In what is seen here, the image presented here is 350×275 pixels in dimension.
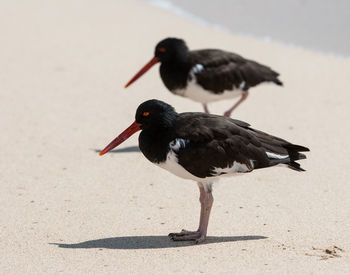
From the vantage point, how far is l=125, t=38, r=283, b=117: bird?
9594 millimetres

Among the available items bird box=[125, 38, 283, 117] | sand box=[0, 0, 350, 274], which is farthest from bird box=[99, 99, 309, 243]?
bird box=[125, 38, 283, 117]

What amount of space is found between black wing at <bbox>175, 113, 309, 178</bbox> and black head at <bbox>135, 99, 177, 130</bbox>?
103 millimetres

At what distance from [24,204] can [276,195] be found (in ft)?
9.25

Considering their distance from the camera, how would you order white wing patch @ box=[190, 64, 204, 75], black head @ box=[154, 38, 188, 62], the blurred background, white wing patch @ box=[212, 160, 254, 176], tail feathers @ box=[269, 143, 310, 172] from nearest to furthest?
1. white wing patch @ box=[212, 160, 254, 176]
2. tail feathers @ box=[269, 143, 310, 172]
3. white wing patch @ box=[190, 64, 204, 75]
4. black head @ box=[154, 38, 188, 62]
5. the blurred background

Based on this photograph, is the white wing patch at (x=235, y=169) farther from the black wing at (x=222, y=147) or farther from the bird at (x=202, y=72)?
the bird at (x=202, y=72)

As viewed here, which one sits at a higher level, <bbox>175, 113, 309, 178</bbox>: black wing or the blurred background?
<bbox>175, 113, 309, 178</bbox>: black wing

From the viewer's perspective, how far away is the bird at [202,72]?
9.59 metres

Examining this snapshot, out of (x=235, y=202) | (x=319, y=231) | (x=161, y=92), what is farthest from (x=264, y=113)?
(x=319, y=231)

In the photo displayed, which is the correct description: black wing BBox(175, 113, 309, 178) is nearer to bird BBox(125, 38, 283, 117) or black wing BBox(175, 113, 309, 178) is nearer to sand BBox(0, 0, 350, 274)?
sand BBox(0, 0, 350, 274)

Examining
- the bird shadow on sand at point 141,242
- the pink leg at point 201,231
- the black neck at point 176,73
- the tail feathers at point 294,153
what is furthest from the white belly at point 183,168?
the black neck at point 176,73

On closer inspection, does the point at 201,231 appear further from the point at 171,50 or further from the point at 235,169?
the point at 171,50

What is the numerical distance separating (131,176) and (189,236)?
202 cm

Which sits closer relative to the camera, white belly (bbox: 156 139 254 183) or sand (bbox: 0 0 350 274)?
sand (bbox: 0 0 350 274)

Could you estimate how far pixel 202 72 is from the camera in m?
9.60
